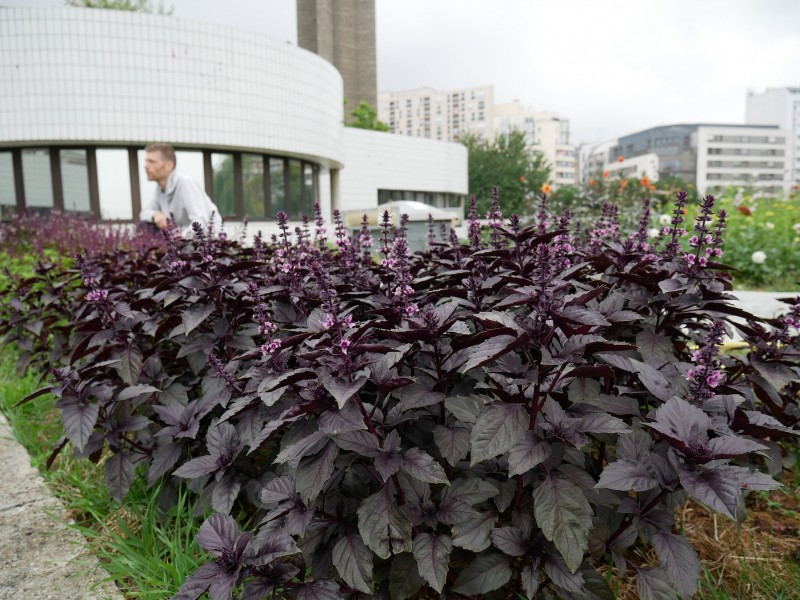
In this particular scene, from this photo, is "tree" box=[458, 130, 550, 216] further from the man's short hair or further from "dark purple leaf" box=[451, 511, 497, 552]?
"dark purple leaf" box=[451, 511, 497, 552]

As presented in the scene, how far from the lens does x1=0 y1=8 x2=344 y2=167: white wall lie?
14492mm

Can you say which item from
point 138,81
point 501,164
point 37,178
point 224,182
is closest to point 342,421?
point 138,81

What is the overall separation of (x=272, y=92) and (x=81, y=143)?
5900mm

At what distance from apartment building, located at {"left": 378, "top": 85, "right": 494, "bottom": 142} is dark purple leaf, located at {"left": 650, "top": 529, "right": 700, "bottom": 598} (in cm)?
11750

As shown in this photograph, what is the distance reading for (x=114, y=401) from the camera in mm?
2049

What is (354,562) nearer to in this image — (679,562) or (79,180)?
(679,562)

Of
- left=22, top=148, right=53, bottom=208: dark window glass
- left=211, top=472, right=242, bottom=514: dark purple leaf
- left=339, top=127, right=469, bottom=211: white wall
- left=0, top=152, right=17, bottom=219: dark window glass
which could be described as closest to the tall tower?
left=339, top=127, right=469, bottom=211: white wall

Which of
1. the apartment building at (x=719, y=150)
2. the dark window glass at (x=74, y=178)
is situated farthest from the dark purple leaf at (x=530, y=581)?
the apartment building at (x=719, y=150)

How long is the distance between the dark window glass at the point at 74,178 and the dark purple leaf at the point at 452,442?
56.3ft

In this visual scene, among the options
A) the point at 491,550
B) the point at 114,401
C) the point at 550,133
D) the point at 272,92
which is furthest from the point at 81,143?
the point at 550,133

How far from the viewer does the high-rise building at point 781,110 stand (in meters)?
130

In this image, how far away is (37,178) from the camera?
51.5 feet

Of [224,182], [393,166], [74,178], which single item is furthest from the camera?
[393,166]

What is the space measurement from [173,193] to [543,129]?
4886 inches
